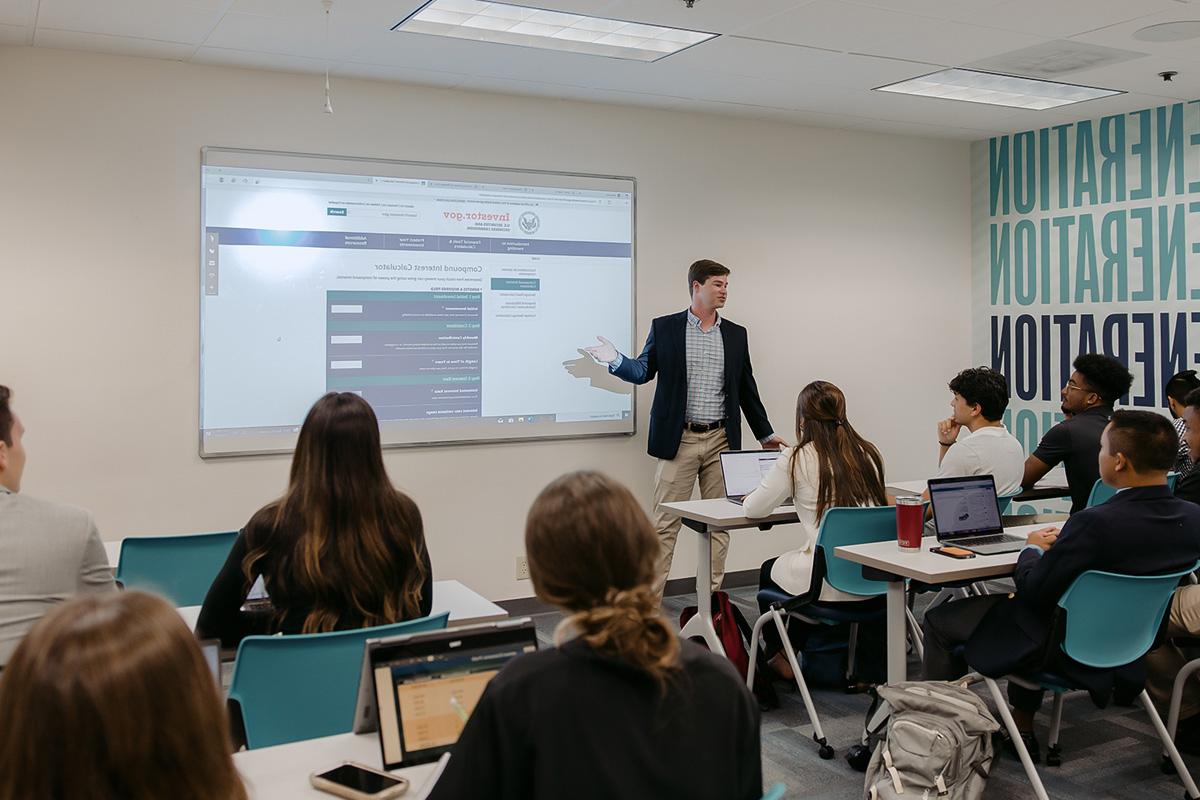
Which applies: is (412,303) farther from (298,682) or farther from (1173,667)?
(1173,667)

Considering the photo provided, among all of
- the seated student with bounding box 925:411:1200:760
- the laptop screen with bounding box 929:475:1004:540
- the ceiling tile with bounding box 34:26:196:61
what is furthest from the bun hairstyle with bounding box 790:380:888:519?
the ceiling tile with bounding box 34:26:196:61

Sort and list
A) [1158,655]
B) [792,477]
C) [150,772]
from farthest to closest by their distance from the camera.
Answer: [792,477] → [1158,655] → [150,772]

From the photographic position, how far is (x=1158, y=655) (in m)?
3.81

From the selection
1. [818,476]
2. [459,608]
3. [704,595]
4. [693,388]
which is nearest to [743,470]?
[704,595]

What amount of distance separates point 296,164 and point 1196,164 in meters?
4.75

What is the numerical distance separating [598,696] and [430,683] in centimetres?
55

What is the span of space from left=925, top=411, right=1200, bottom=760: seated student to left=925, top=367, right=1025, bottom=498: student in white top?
102cm

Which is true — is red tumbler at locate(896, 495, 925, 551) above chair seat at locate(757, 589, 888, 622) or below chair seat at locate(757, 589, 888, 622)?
above

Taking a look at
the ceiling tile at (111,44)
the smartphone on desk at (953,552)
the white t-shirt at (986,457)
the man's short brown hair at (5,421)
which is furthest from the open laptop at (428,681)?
the ceiling tile at (111,44)

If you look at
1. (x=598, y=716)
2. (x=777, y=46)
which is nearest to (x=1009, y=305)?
(x=777, y=46)

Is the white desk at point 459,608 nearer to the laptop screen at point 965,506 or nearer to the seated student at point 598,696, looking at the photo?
the seated student at point 598,696

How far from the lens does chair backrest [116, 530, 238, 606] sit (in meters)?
3.41

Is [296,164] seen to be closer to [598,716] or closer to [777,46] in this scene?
[777,46]

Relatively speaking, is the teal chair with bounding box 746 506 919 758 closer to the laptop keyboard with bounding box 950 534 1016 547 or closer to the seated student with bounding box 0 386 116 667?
Result: the laptop keyboard with bounding box 950 534 1016 547
